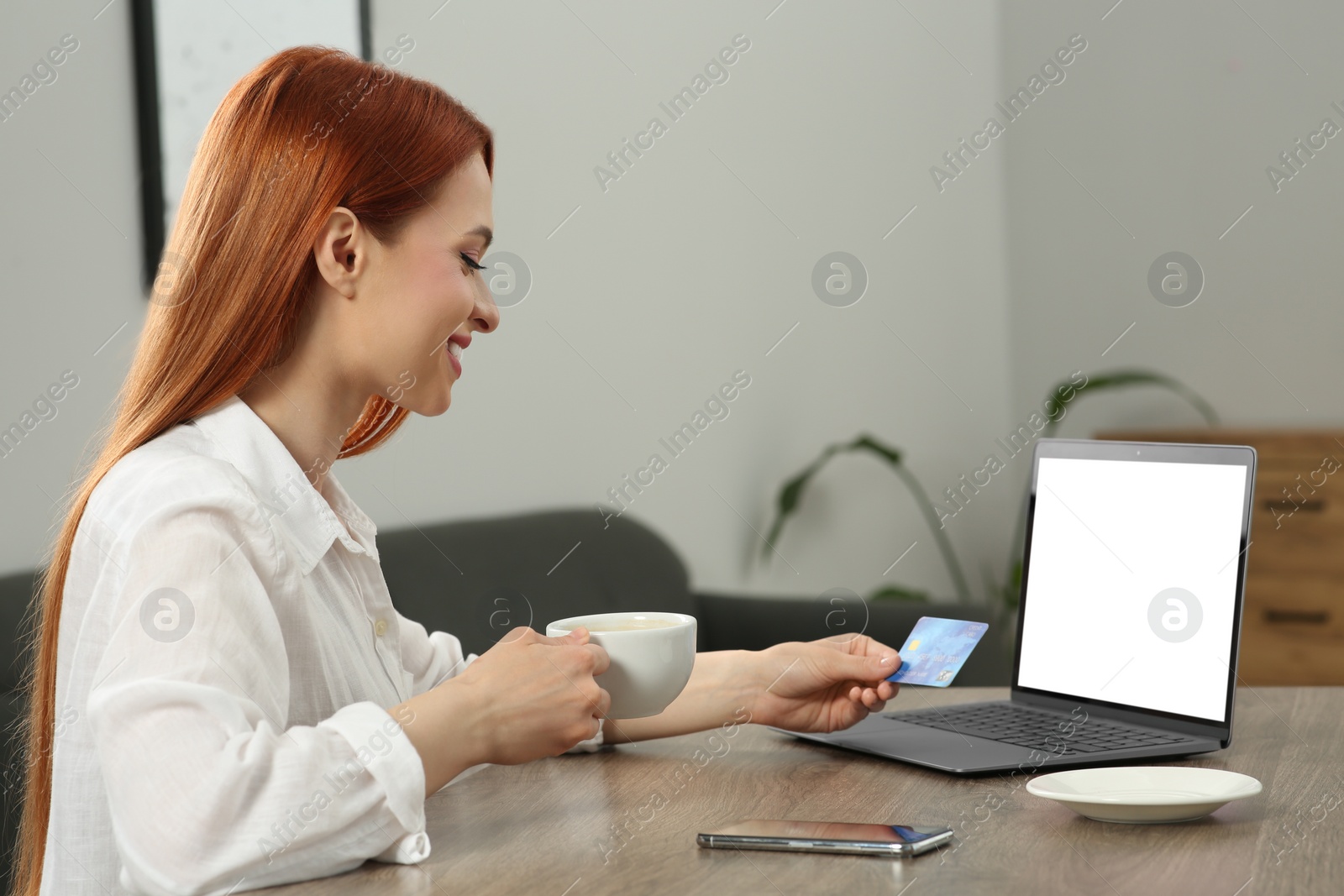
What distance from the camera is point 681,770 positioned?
99cm

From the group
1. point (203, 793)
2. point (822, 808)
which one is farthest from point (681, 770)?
point (203, 793)

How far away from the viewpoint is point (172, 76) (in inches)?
70.9

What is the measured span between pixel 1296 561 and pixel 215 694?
2946 mm

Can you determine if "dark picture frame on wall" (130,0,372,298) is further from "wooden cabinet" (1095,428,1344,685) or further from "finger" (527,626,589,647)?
"wooden cabinet" (1095,428,1344,685)

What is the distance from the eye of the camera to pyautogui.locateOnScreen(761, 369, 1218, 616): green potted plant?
3.05 m

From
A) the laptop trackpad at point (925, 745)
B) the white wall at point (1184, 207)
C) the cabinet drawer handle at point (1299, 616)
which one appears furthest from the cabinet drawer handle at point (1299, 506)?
the laptop trackpad at point (925, 745)

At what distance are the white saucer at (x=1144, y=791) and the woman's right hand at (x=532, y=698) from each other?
1.01ft

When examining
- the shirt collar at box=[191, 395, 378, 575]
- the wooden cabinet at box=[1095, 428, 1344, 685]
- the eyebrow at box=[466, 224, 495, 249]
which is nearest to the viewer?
the shirt collar at box=[191, 395, 378, 575]

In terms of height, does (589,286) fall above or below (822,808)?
above

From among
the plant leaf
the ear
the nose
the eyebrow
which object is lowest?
the plant leaf

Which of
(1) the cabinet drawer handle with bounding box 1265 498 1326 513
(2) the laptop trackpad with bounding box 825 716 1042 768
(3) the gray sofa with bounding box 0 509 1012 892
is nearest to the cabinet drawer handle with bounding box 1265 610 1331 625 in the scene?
(1) the cabinet drawer handle with bounding box 1265 498 1326 513

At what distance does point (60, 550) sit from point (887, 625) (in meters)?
1.48

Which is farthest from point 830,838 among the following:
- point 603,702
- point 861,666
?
point 861,666

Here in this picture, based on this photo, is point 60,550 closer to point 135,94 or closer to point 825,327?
point 135,94
